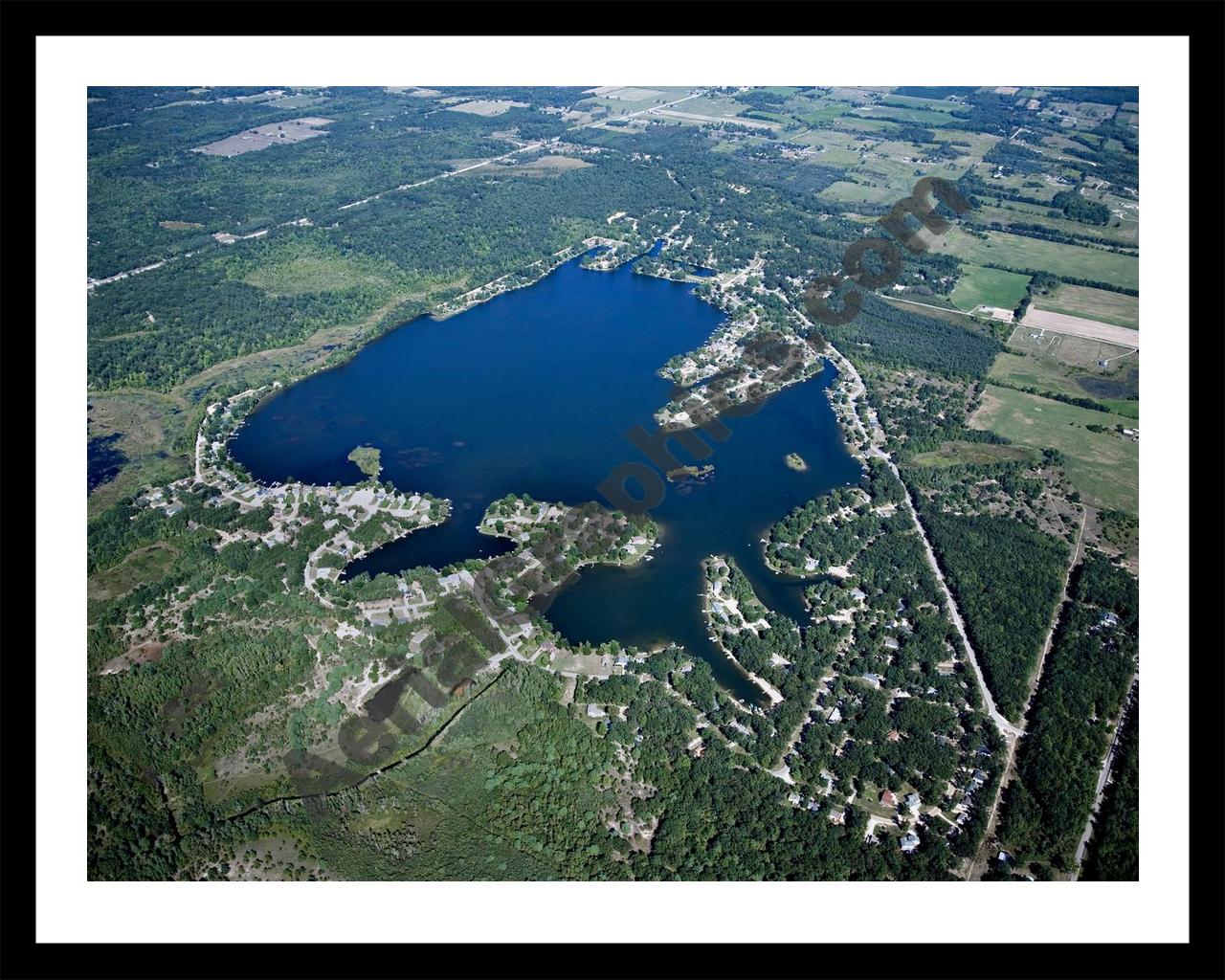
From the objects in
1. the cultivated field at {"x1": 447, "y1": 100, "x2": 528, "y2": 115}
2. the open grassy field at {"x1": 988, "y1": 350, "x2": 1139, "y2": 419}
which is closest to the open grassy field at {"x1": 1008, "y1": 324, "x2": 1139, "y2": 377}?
the open grassy field at {"x1": 988, "y1": 350, "x2": 1139, "y2": 419}

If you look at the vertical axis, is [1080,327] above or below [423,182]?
below

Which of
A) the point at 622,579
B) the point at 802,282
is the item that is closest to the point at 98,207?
the point at 802,282

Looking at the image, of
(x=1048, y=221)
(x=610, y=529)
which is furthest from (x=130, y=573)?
(x=1048, y=221)

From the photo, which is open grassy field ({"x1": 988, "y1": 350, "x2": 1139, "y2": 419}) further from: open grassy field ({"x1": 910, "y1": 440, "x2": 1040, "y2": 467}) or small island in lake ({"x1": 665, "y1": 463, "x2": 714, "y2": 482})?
small island in lake ({"x1": 665, "y1": 463, "x2": 714, "y2": 482})

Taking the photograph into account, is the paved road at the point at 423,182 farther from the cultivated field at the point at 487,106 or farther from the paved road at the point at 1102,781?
the paved road at the point at 1102,781

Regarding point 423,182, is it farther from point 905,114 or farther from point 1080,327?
point 905,114

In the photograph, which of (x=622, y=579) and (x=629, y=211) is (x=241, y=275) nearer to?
(x=629, y=211)
